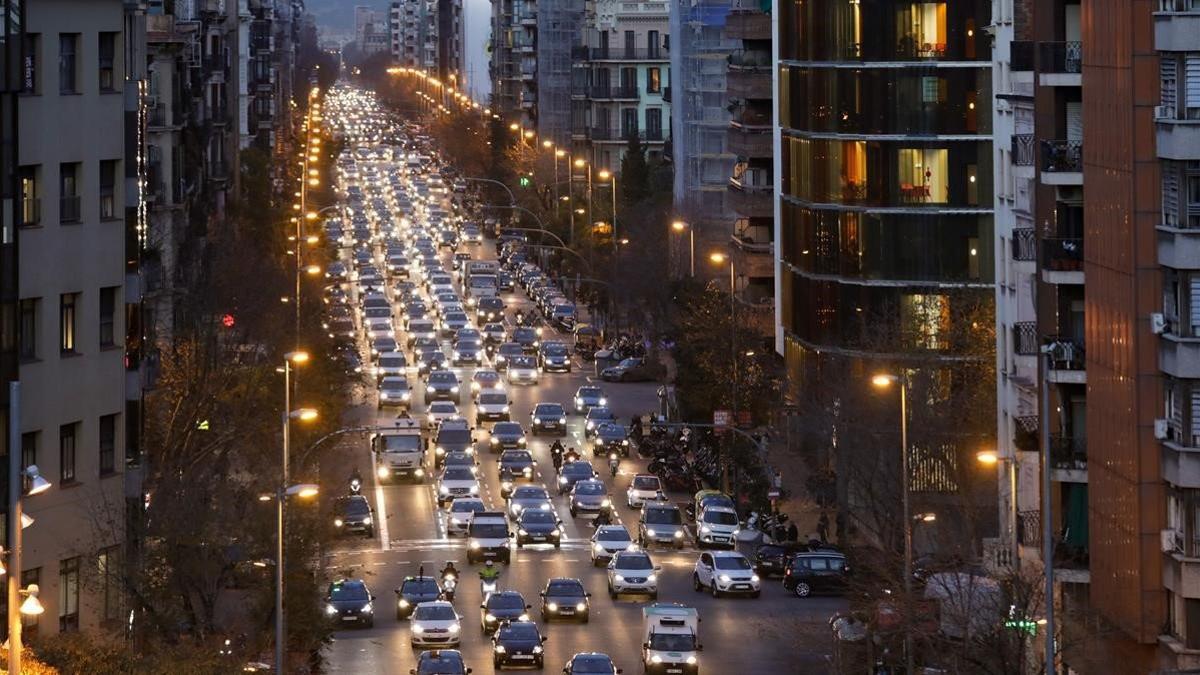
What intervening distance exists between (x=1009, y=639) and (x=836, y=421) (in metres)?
26.7

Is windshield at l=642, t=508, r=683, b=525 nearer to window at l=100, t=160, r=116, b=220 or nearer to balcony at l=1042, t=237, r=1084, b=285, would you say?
window at l=100, t=160, r=116, b=220

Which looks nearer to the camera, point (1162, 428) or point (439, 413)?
point (1162, 428)

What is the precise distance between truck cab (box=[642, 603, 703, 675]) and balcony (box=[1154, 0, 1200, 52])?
17638 mm

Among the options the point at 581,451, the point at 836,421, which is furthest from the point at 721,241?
the point at 836,421

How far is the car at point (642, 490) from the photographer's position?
83.4 metres

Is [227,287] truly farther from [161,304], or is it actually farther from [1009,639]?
[1009,639]

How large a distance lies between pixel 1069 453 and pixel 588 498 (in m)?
34.2

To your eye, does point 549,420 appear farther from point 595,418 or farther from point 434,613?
point 434,613

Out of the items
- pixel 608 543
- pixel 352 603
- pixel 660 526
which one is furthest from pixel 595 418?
pixel 352 603

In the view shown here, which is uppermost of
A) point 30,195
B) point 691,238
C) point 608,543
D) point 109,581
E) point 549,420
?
point 30,195

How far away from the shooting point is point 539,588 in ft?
224

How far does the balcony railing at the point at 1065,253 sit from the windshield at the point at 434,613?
53.4 ft

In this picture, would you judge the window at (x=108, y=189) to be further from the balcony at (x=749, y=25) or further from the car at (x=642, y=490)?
the balcony at (x=749, y=25)

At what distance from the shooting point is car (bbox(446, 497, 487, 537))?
7856cm
